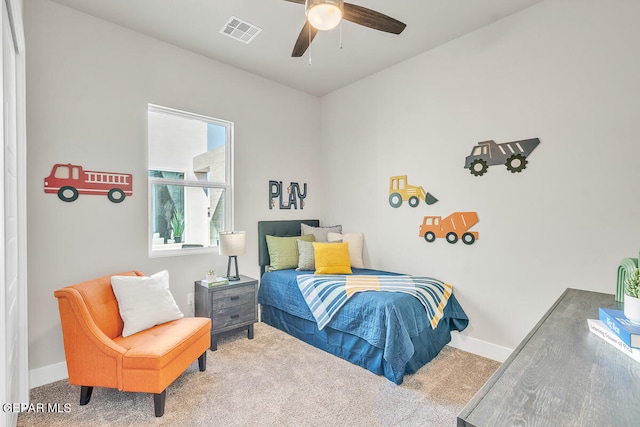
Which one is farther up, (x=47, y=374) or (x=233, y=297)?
(x=233, y=297)

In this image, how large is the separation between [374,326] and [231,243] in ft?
5.07

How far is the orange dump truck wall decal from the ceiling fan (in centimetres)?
171

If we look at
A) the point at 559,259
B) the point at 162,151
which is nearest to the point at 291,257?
the point at 162,151

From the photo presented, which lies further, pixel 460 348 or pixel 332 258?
pixel 332 258

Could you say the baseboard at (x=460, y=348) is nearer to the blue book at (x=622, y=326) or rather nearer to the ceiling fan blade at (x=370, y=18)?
the blue book at (x=622, y=326)

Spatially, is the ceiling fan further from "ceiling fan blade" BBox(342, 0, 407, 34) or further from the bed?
the bed

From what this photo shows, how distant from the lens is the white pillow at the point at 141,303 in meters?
2.14

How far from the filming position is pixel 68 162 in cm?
241

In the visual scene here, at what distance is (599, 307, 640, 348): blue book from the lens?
982mm

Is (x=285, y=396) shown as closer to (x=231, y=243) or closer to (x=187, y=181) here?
(x=231, y=243)

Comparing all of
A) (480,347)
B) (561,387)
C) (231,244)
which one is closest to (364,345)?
(480,347)

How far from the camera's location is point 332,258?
3.27 metres

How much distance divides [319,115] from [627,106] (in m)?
→ 3.14

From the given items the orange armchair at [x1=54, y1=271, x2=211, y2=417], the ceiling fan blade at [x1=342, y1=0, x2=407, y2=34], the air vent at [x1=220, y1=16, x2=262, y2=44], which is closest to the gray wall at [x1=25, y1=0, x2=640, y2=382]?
the air vent at [x1=220, y1=16, x2=262, y2=44]
